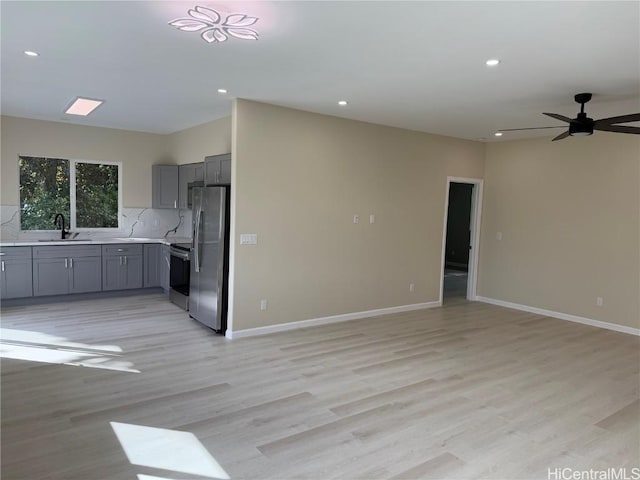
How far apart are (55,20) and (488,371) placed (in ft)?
14.6

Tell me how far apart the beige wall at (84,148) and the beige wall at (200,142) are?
0.40 meters

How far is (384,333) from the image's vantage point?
17.2 ft

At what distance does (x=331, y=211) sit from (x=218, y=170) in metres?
1.50

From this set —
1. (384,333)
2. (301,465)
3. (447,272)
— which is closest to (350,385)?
(301,465)

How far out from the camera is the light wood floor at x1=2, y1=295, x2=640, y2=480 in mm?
2574

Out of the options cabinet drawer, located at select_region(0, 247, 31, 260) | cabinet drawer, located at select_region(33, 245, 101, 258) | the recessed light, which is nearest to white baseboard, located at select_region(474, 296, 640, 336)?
cabinet drawer, located at select_region(33, 245, 101, 258)

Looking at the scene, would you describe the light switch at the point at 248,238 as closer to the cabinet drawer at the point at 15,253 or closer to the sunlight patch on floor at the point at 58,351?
the sunlight patch on floor at the point at 58,351

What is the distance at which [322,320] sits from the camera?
555cm

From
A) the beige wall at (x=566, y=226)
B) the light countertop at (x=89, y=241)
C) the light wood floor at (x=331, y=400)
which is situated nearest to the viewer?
the light wood floor at (x=331, y=400)

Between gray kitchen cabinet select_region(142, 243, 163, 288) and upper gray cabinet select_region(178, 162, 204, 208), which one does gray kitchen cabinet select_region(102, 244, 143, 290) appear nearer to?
gray kitchen cabinet select_region(142, 243, 163, 288)

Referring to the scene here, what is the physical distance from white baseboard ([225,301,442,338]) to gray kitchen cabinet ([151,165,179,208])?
296 cm

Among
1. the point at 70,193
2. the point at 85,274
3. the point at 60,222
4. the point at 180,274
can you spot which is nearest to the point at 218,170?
the point at 180,274

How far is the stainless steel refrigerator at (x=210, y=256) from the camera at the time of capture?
16.0 feet

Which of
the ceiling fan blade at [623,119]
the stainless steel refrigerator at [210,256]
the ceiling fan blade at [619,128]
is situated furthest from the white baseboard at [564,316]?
the stainless steel refrigerator at [210,256]
